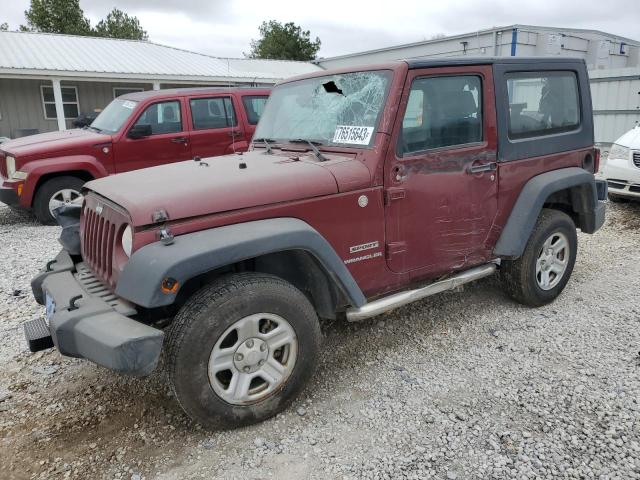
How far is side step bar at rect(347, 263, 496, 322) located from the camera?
125 inches

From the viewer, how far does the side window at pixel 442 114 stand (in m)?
3.32

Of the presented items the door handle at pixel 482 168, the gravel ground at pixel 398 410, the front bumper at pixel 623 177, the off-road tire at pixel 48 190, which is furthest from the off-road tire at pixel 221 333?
the front bumper at pixel 623 177

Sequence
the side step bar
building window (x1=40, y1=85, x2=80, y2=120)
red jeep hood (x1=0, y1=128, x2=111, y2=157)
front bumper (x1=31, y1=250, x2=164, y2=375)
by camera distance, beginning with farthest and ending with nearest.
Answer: building window (x1=40, y1=85, x2=80, y2=120)
red jeep hood (x1=0, y1=128, x2=111, y2=157)
the side step bar
front bumper (x1=31, y1=250, x2=164, y2=375)

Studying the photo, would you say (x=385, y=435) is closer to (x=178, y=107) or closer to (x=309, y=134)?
(x=309, y=134)

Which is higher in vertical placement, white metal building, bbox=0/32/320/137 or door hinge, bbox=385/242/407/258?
white metal building, bbox=0/32/320/137

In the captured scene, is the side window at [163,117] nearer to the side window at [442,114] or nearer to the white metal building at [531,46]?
the side window at [442,114]

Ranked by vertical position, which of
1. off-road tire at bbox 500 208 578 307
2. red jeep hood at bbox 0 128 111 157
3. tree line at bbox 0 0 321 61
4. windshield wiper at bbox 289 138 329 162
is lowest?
off-road tire at bbox 500 208 578 307

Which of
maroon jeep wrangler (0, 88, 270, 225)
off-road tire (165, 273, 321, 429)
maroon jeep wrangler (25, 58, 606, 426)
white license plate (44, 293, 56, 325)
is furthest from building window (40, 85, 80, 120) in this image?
off-road tire (165, 273, 321, 429)

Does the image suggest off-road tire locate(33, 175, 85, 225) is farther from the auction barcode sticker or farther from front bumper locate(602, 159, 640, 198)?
front bumper locate(602, 159, 640, 198)

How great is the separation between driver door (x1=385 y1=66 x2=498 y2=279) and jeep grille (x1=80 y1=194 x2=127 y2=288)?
162cm

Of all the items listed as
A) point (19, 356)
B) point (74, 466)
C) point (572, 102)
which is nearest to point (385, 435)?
point (74, 466)

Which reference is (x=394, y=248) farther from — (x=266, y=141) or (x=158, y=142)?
(x=158, y=142)

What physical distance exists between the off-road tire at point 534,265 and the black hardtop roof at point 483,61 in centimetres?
121

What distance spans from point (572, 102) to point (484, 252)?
5.18 feet
